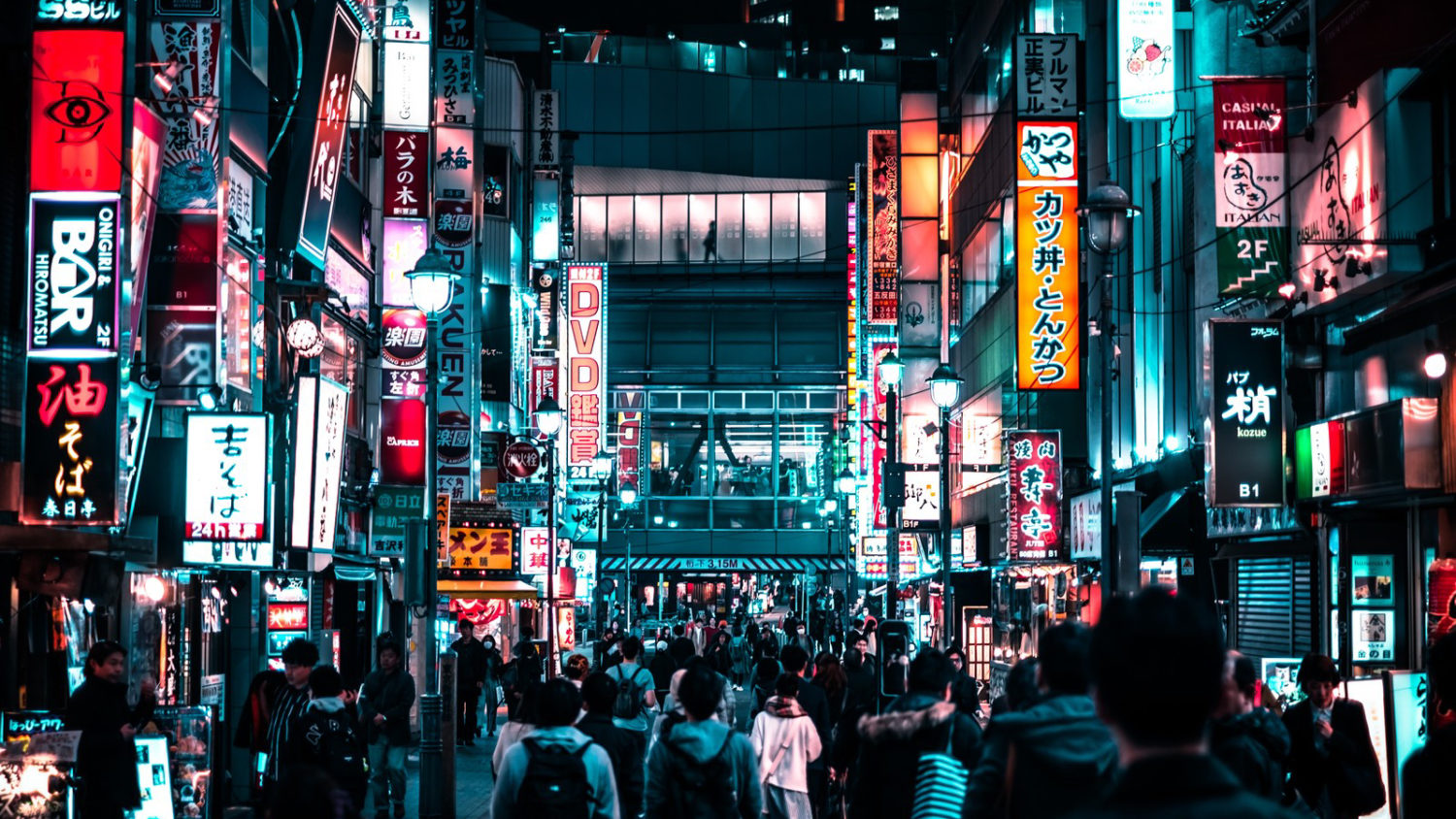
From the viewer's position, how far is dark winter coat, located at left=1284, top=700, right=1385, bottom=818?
10.1 metres

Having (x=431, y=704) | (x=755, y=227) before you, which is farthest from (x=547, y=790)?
(x=755, y=227)

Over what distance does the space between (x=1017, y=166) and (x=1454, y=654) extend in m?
23.0

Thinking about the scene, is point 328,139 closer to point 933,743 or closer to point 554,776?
point 554,776

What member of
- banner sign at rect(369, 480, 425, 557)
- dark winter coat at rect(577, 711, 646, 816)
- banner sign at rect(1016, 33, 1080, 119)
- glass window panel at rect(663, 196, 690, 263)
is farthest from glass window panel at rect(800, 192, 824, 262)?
dark winter coat at rect(577, 711, 646, 816)

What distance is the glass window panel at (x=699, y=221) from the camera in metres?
75.2

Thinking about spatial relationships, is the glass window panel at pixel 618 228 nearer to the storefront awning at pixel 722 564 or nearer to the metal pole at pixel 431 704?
the storefront awning at pixel 722 564

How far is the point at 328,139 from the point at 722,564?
1726 inches

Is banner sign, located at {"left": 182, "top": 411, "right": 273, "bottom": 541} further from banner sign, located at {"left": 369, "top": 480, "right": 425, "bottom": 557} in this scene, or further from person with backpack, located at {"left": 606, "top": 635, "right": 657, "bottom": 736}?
banner sign, located at {"left": 369, "top": 480, "right": 425, "bottom": 557}

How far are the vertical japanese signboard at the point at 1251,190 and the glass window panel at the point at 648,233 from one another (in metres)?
53.7

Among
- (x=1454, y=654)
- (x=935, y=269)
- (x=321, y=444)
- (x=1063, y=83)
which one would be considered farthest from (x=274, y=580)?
(x=935, y=269)

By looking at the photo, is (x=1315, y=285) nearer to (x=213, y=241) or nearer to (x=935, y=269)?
(x=213, y=241)

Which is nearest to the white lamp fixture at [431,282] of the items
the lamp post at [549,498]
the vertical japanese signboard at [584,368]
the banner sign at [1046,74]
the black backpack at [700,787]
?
the black backpack at [700,787]

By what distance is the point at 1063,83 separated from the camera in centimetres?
3359

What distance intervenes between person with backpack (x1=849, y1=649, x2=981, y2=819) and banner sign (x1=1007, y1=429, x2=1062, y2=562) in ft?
77.2
